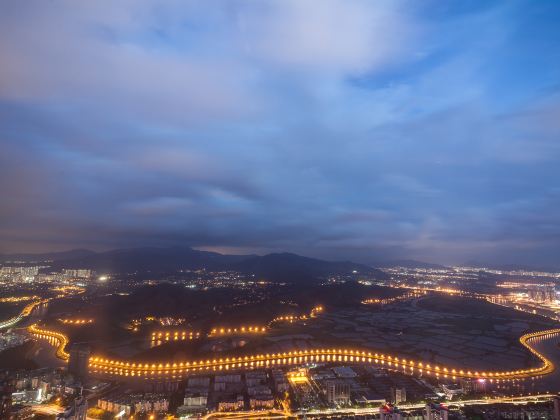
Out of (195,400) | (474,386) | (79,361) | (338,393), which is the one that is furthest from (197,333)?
(474,386)

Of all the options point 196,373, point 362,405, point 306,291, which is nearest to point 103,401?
point 196,373

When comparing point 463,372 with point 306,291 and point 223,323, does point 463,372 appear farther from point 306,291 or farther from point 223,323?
point 306,291

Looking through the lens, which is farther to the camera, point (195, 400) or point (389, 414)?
point (195, 400)

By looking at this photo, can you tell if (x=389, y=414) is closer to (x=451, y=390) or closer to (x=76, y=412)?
(x=451, y=390)

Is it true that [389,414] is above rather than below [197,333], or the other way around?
above

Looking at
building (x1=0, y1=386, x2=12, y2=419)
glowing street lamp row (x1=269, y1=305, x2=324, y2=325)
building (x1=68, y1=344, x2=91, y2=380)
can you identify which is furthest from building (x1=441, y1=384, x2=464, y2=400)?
glowing street lamp row (x1=269, y1=305, x2=324, y2=325)

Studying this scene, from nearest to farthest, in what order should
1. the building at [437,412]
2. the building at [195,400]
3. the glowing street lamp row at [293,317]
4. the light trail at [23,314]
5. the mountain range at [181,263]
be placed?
the building at [437,412] → the building at [195,400] → the light trail at [23,314] → the glowing street lamp row at [293,317] → the mountain range at [181,263]

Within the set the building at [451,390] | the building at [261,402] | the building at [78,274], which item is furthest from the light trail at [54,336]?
the building at [78,274]

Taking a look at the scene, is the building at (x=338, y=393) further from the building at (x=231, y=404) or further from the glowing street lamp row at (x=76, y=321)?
the glowing street lamp row at (x=76, y=321)
